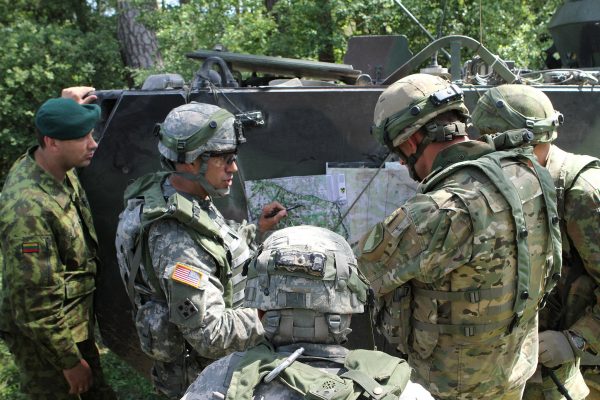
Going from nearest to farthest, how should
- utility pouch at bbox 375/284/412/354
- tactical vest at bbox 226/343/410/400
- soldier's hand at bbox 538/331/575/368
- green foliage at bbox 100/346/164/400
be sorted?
tactical vest at bbox 226/343/410/400 < utility pouch at bbox 375/284/412/354 < soldier's hand at bbox 538/331/575/368 < green foliage at bbox 100/346/164/400

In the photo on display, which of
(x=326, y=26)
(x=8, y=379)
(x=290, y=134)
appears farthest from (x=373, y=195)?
(x=326, y=26)

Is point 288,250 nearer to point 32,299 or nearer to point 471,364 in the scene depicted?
point 471,364

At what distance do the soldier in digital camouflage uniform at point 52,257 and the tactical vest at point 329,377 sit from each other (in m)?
1.86

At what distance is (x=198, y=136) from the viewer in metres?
3.17

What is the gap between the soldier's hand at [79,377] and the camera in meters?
3.75

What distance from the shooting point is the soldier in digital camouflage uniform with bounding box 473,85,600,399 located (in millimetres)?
3209

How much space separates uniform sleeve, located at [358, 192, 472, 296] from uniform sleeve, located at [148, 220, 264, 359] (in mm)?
613

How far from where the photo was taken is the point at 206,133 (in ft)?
10.4

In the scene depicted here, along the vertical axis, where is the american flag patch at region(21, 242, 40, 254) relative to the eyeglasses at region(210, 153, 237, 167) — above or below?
below

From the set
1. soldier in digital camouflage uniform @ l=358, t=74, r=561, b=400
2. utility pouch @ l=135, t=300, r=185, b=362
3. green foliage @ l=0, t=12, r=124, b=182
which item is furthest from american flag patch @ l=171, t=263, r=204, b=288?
green foliage @ l=0, t=12, r=124, b=182

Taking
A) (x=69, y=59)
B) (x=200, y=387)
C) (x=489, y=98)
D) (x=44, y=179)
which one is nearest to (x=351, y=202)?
(x=489, y=98)

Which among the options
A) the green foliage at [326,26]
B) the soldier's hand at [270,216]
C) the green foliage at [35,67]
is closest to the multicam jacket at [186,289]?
the soldier's hand at [270,216]

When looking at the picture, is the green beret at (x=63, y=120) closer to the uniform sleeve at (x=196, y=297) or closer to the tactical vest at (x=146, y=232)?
the tactical vest at (x=146, y=232)

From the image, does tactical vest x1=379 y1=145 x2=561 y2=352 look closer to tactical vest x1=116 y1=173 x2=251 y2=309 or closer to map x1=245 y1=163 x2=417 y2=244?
tactical vest x1=116 y1=173 x2=251 y2=309
